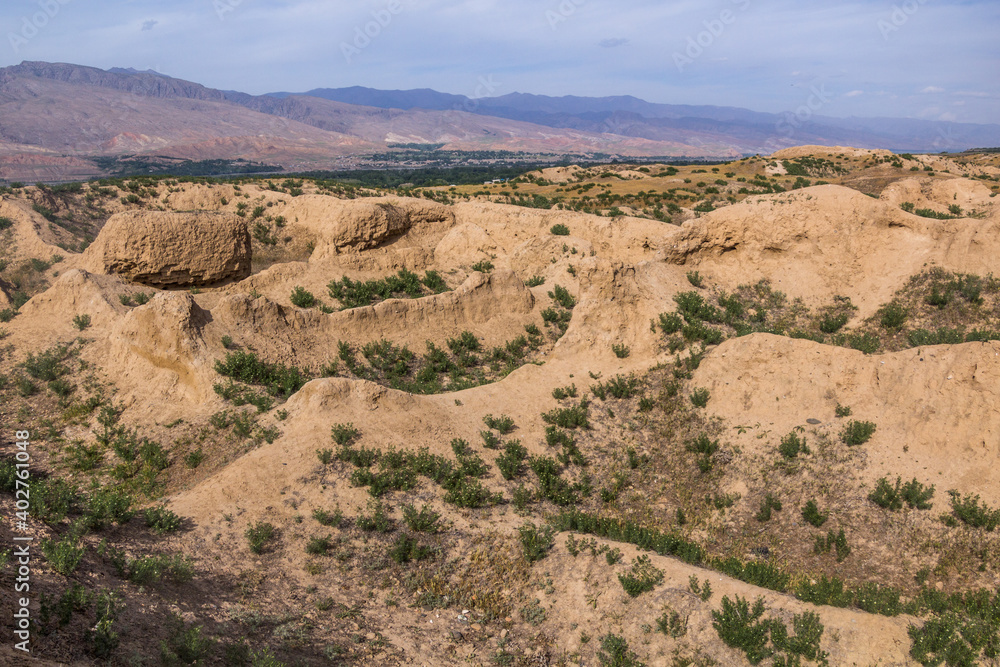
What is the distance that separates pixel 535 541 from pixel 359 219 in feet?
62.4

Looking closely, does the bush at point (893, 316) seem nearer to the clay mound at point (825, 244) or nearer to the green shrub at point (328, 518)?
the clay mound at point (825, 244)

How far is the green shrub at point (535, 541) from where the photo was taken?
945 cm

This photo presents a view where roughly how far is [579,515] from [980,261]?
17.5 m

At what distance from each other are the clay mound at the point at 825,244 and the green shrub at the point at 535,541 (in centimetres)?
1432

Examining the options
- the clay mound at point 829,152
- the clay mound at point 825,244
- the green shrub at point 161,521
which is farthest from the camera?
the clay mound at point 829,152

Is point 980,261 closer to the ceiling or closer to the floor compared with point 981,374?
closer to the ceiling

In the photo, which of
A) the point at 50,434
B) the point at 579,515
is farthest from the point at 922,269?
the point at 50,434

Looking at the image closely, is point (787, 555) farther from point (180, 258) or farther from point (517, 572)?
point (180, 258)

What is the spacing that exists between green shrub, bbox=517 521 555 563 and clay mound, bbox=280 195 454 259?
17580mm

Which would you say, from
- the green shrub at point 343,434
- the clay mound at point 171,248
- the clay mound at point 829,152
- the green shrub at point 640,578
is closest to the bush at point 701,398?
the green shrub at point 640,578

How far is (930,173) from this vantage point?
1652 inches

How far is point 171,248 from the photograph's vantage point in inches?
865

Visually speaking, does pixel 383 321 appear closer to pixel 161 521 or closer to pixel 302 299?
pixel 302 299

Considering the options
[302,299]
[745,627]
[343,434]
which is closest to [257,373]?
[343,434]
